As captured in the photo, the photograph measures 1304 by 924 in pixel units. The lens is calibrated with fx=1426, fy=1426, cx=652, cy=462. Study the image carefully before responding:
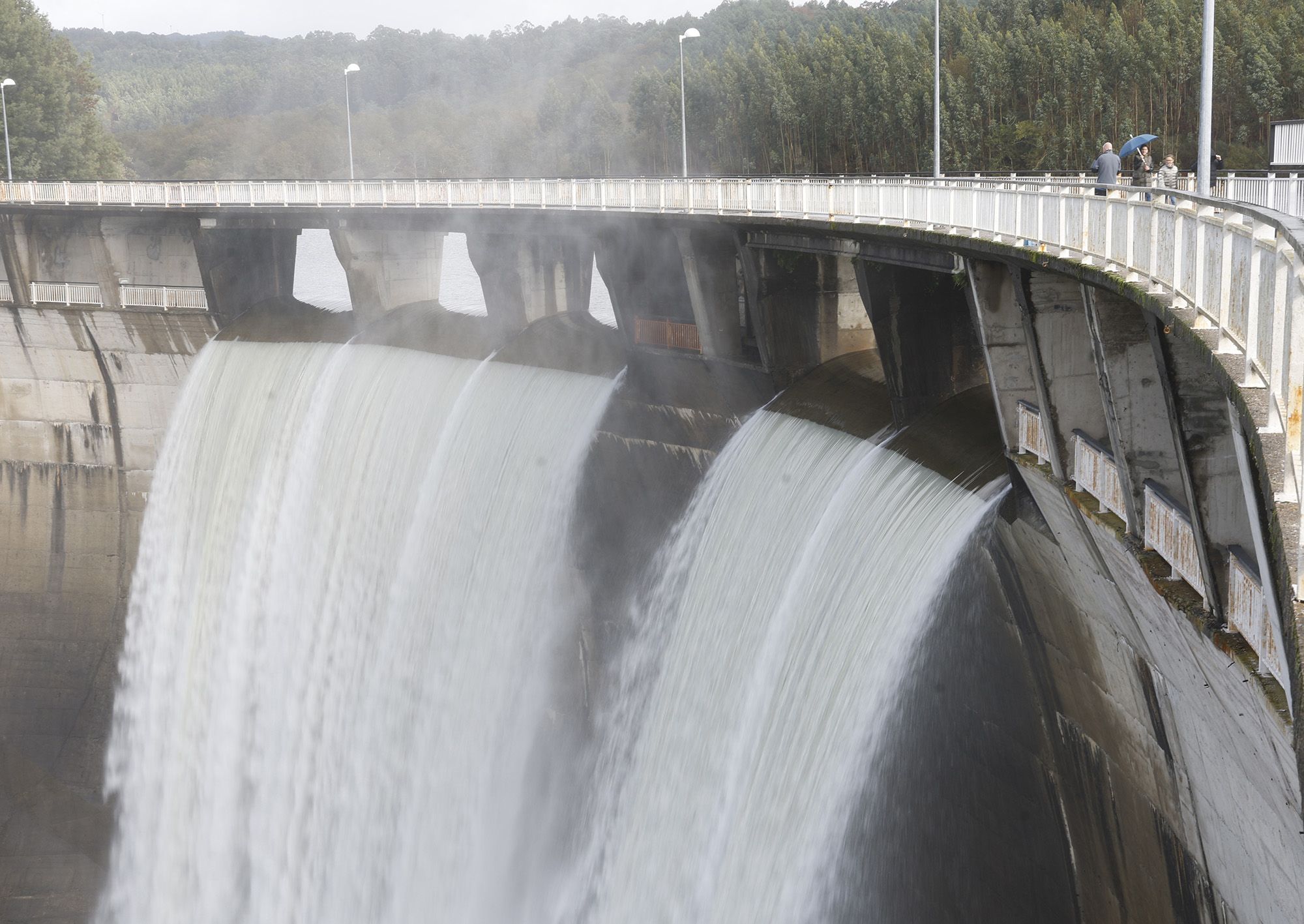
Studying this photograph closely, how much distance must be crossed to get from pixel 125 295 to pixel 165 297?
1.20 meters

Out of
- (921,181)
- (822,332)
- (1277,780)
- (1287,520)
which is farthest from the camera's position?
(822,332)

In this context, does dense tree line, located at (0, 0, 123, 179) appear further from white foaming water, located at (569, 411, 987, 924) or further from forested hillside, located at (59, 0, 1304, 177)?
white foaming water, located at (569, 411, 987, 924)

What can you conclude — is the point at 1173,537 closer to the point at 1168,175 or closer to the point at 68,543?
the point at 1168,175

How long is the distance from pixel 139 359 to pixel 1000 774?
2785 cm

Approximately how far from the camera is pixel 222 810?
2869 centimetres

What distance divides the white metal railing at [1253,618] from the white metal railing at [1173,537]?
0.38 metres

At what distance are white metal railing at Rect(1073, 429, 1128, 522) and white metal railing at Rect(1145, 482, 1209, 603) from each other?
18.4 inches

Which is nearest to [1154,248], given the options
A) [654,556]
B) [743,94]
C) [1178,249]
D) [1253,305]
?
[1178,249]

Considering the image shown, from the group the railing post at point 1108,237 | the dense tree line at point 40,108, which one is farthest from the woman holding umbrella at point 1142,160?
the dense tree line at point 40,108

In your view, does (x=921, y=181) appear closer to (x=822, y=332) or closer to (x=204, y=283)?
(x=822, y=332)

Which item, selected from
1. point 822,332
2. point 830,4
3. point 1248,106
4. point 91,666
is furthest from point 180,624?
point 830,4

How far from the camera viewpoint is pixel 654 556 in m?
22.7

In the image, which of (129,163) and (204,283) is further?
(129,163)

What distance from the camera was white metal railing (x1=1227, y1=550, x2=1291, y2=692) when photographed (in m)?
8.13
